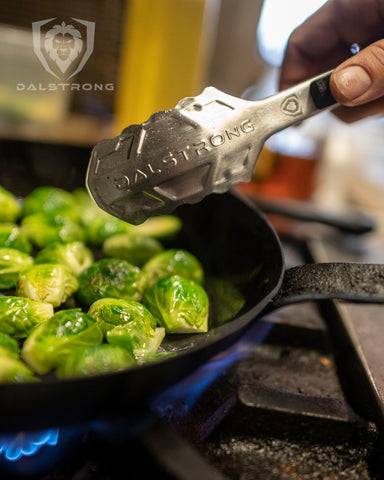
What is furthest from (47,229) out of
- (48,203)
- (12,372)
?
(12,372)

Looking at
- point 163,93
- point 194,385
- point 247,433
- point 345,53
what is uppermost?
point 345,53

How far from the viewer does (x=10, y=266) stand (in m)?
1.48

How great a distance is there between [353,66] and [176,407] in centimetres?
115

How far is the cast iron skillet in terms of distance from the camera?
2.50ft

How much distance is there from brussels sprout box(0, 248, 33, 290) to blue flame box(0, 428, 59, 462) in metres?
0.62

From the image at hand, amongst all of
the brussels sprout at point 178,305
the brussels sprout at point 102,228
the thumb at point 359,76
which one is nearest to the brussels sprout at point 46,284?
the brussels sprout at point 178,305

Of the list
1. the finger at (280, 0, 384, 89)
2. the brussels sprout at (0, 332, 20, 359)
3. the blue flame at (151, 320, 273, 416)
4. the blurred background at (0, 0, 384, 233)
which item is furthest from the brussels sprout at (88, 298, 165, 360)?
the blurred background at (0, 0, 384, 233)

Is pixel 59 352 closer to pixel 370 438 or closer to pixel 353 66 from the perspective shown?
pixel 370 438

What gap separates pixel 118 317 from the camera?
124 cm

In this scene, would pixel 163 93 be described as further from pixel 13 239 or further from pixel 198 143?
pixel 198 143

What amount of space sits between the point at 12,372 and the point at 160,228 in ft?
3.65

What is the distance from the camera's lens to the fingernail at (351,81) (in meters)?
1.14

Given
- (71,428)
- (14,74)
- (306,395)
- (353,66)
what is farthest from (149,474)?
(14,74)

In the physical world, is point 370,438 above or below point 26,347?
below
